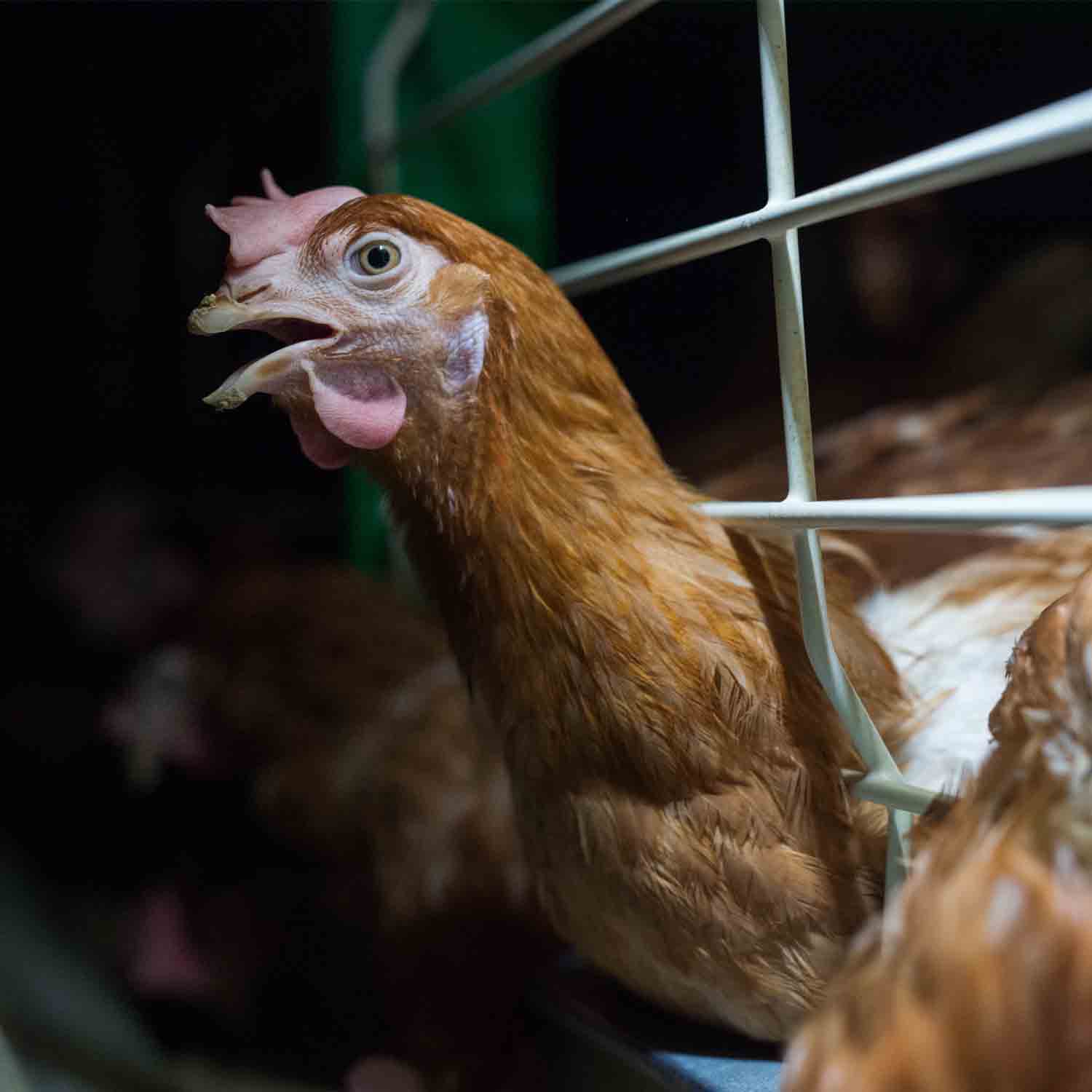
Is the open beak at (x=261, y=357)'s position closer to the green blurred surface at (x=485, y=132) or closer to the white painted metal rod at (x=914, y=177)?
the white painted metal rod at (x=914, y=177)

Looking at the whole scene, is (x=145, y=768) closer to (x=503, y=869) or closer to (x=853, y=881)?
(x=503, y=869)

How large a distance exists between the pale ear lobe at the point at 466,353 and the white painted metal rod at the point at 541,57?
0.27 metres

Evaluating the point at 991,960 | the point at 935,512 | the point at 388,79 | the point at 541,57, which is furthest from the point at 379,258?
the point at 388,79

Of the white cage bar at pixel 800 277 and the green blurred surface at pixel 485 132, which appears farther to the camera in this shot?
the green blurred surface at pixel 485 132

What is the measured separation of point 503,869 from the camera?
1.26 m

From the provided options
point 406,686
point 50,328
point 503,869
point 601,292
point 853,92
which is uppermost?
point 853,92

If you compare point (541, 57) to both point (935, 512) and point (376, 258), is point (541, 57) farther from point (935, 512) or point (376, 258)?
point (935, 512)

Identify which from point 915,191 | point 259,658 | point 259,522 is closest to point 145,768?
point 259,658

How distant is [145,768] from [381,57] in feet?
3.75

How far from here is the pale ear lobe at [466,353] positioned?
76 centimetres

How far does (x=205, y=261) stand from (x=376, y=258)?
1.02ft

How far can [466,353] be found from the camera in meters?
0.76

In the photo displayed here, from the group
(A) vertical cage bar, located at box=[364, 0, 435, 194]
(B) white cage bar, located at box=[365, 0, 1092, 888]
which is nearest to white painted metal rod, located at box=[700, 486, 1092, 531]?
(B) white cage bar, located at box=[365, 0, 1092, 888]

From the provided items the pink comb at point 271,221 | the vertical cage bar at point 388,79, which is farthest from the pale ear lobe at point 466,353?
the vertical cage bar at point 388,79
